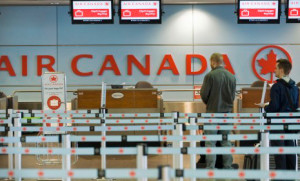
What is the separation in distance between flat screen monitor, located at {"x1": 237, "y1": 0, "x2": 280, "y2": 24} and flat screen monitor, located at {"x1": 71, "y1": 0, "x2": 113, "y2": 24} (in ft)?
8.00

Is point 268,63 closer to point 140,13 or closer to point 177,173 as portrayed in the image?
point 140,13

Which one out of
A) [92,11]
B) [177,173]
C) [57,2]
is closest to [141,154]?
[177,173]

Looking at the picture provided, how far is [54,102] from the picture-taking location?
8.23m

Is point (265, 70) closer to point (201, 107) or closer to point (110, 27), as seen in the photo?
point (201, 107)

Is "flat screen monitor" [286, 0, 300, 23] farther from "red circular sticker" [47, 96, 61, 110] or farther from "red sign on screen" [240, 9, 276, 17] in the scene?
"red circular sticker" [47, 96, 61, 110]

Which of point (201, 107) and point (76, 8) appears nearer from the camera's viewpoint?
point (76, 8)

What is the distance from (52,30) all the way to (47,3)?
2.37 ft

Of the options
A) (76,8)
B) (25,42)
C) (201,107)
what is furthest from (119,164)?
(25,42)

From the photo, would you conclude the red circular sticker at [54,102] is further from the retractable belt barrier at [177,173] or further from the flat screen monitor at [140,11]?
the retractable belt barrier at [177,173]

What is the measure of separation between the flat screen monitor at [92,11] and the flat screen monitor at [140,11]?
0.24m

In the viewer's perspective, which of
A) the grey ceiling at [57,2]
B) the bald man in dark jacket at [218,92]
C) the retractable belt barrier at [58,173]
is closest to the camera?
the retractable belt barrier at [58,173]

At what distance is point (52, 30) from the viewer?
1306cm

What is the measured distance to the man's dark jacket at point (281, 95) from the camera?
563 cm

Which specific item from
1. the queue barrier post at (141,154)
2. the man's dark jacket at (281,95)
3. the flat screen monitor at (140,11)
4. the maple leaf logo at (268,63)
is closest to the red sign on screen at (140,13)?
the flat screen monitor at (140,11)
